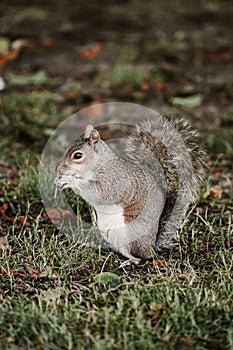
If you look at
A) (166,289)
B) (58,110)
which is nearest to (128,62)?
(58,110)

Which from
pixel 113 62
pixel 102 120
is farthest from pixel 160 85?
pixel 102 120

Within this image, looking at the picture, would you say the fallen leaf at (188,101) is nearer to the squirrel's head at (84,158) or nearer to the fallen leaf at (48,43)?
the fallen leaf at (48,43)

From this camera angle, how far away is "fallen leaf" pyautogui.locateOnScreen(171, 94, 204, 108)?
6002 millimetres

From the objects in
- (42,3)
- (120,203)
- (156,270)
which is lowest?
(42,3)

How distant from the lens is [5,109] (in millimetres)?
5754

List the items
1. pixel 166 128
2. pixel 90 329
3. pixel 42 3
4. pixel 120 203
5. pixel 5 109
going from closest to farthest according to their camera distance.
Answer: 1. pixel 90 329
2. pixel 120 203
3. pixel 166 128
4. pixel 5 109
5. pixel 42 3

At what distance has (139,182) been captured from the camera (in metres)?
3.54

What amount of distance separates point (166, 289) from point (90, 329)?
0.41m

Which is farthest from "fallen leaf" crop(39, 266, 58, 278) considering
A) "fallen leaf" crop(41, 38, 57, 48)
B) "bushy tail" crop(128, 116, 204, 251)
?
"fallen leaf" crop(41, 38, 57, 48)

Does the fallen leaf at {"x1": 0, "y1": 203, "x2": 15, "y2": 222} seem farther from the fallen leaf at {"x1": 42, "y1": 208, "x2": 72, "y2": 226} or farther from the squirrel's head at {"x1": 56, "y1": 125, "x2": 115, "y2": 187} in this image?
the squirrel's head at {"x1": 56, "y1": 125, "x2": 115, "y2": 187}

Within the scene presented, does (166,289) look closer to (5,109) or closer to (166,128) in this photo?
(166,128)

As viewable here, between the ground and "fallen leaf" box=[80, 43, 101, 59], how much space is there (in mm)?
22

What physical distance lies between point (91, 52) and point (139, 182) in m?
3.89

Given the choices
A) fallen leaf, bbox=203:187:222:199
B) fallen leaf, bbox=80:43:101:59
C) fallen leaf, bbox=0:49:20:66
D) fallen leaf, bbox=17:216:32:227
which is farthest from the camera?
fallen leaf, bbox=80:43:101:59
